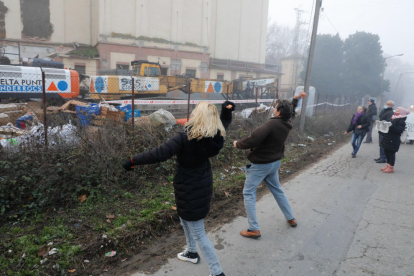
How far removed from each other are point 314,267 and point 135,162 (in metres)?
2.39

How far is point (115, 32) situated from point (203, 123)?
26.8 m

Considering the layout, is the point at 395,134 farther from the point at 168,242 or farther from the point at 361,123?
the point at 168,242

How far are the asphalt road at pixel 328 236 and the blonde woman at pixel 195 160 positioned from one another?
70 centimetres

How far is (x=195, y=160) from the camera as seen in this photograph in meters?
2.70

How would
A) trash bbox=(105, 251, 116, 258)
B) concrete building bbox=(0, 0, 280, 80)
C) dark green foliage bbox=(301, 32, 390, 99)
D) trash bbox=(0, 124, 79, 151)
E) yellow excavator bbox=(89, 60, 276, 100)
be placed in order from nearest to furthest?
trash bbox=(105, 251, 116, 258) < trash bbox=(0, 124, 79, 151) < yellow excavator bbox=(89, 60, 276, 100) < concrete building bbox=(0, 0, 280, 80) < dark green foliage bbox=(301, 32, 390, 99)

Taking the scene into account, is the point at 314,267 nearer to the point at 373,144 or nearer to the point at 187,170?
the point at 187,170

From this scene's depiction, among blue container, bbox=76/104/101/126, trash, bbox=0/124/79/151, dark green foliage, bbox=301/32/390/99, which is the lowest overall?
trash, bbox=0/124/79/151

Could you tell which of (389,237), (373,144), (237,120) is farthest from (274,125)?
(373,144)

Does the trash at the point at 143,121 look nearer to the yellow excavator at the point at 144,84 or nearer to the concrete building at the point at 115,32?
the yellow excavator at the point at 144,84

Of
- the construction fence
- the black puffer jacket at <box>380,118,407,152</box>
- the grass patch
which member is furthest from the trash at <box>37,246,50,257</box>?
the black puffer jacket at <box>380,118,407,152</box>

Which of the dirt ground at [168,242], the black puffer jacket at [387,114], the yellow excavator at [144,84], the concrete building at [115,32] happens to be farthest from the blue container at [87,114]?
the concrete building at [115,32]

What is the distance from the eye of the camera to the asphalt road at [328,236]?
10.7 ft

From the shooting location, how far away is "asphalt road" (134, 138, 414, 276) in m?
3.26

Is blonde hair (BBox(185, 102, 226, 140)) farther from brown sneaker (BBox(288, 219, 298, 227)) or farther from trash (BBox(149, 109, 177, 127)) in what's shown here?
trash (BBox(149, 109, 177, 127))
